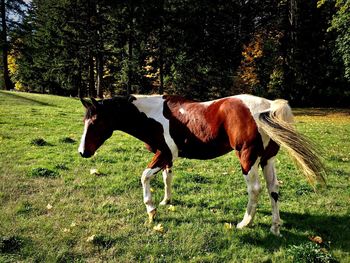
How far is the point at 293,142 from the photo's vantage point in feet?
16.9

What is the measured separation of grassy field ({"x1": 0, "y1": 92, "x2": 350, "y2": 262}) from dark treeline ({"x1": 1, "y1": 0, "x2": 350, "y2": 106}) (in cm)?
2409

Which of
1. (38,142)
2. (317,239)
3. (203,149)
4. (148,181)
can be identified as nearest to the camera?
(317,239)

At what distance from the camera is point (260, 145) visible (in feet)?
17.8

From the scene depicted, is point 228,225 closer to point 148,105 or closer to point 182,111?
point 182,111

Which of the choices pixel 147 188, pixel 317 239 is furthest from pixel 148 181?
pixel 317 239

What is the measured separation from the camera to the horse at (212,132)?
5238 mm

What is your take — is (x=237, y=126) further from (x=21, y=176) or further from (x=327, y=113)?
(x=327, y=113)

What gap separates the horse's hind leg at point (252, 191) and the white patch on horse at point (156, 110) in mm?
1457

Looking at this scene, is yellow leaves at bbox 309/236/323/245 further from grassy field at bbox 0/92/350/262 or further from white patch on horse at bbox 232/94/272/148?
white patch on horse at bbox 232/94/272/148

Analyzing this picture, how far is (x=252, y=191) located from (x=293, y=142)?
3.63ft

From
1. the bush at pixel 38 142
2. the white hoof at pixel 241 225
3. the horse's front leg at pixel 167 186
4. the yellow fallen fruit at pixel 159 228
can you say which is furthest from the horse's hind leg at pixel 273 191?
the bush at pixel 38 142

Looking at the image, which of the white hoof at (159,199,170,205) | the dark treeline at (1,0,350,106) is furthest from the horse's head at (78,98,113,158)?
the dark treeline at (1,0,350,106)

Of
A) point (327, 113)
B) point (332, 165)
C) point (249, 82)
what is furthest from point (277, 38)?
point (332, 165)

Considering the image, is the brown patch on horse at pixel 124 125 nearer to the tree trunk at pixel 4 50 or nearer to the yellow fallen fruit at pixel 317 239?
the yellow fallen fruit at pixel 317 239
